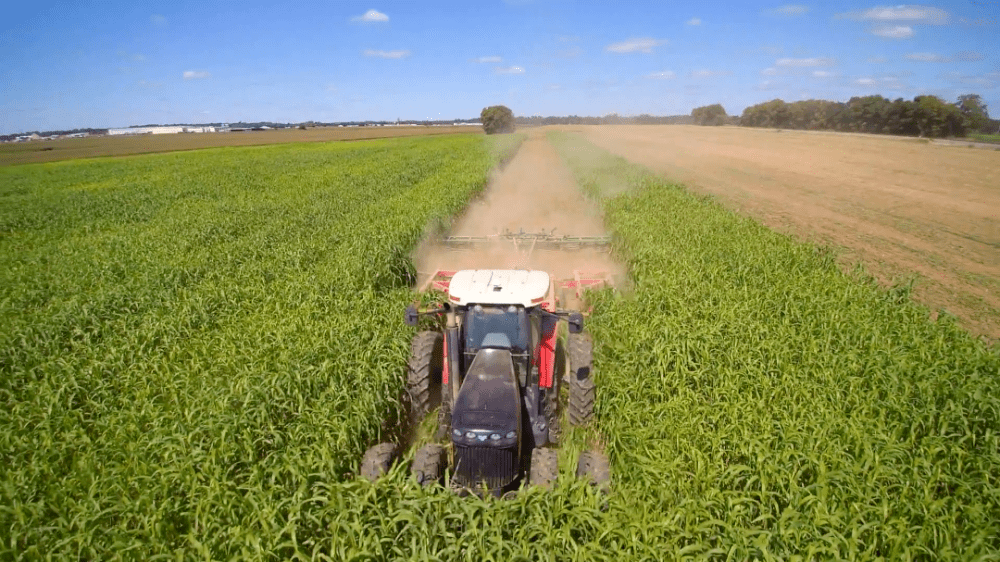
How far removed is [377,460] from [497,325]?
1.80 metres

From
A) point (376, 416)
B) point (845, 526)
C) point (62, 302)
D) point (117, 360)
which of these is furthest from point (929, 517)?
point (62, 302)

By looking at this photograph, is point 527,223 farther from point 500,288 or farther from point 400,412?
point 500,288

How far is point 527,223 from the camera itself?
726 inches

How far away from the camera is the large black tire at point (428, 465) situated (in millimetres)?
4406

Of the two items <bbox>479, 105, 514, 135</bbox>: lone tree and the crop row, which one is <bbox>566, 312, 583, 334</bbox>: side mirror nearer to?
the crop row

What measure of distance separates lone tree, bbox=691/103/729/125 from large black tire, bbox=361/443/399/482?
131 m

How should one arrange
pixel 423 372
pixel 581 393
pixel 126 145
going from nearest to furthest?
pixel 581 393 < pixel 423 372 < pixel 126 145

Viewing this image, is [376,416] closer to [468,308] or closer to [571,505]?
[468,308]

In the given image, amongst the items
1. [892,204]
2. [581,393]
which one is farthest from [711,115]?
[581,393]

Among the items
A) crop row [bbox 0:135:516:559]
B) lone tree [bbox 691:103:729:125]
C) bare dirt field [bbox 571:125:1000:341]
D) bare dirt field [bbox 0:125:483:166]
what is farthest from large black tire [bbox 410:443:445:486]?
lone tree [bbox 691:103:729:125]

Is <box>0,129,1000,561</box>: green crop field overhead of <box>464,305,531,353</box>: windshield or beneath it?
beneath

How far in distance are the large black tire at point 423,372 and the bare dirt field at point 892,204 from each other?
9264mm

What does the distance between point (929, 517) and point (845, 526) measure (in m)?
0.65

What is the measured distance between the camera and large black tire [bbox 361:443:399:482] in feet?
14.6
